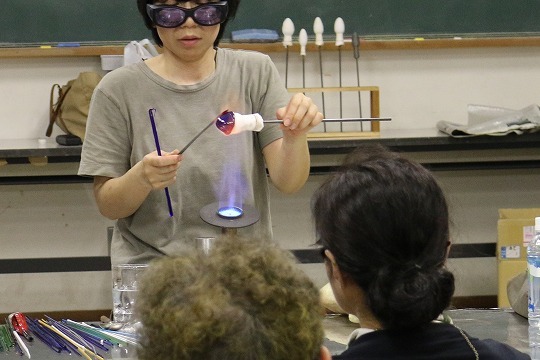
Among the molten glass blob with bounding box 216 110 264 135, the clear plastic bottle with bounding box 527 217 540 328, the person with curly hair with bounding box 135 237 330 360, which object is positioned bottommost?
the clear plastic bottle with bounding box 527 217 540 328

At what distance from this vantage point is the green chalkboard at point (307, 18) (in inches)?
178

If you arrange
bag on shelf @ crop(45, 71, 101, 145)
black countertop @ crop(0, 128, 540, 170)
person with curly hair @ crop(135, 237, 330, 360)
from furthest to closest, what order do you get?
bag on shelf @ crop(45, 71, 101, 145) < black countertop @ crop(0, 128, 540, 170) < person with curly hair @ crop(135, 237, 330, 360)

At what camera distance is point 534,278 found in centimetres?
223

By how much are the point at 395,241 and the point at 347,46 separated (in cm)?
326

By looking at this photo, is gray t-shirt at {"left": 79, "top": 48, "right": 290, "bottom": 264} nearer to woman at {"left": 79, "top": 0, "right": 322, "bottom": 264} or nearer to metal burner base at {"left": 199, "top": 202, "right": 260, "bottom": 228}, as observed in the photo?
woman at {"left": 79, "top": 0, "right": 322, "bottom": 264}

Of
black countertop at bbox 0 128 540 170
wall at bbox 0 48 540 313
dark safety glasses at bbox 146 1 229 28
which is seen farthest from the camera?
wall at bbox 0 48 540 313

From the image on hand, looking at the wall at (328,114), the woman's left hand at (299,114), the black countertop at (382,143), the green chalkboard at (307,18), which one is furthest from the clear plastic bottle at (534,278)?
the green chalkboard at (307,18)

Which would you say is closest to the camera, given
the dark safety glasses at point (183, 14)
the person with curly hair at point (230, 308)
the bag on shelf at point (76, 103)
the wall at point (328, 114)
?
the person with curly hair at point (230, 308)

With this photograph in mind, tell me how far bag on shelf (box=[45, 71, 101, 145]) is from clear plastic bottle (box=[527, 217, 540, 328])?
2537 mm

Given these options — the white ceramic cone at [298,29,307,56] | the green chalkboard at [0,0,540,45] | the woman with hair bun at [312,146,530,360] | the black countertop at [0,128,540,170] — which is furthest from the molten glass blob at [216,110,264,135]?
the green chalkboard at [0,0,540,45]

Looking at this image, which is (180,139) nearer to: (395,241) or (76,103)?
(395,241)

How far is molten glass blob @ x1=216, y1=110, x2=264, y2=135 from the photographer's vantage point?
2.21m

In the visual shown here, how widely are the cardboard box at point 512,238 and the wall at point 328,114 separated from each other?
0.32 meters

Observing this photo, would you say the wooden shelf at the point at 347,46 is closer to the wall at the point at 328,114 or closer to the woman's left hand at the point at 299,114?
the wall at the point at 328,114
